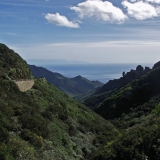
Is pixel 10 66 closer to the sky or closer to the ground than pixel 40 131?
closer to the sky

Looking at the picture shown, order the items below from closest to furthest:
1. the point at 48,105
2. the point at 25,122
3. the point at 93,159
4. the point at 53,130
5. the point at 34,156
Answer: the point at 34,156 → the point at 25,122 → the point at 93,159 → the point at 53,130 → the point at 48,105

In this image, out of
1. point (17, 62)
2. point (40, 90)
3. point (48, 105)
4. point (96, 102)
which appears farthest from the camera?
point (96, 102)

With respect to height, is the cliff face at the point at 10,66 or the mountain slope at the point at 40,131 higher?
the cliff face at the point at 10,66

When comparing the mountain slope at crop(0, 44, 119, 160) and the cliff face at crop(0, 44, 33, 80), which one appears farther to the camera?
the cliff face at crop(0, 44, 33, 80)

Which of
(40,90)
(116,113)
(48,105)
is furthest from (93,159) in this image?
(116,113)

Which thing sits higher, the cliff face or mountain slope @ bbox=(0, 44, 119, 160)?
the cliff face

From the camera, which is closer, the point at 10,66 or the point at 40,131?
the point at 40,131

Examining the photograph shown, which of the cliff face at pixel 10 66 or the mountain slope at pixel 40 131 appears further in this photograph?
the cliff face at pixel 10 66

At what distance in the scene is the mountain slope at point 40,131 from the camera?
14.1 metres

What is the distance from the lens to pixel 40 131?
60.6 ft

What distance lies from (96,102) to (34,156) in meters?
93.6

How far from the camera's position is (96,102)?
107 meters

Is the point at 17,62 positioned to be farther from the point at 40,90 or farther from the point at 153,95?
the point at 153,95

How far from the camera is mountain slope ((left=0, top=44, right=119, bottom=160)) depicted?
46.2ft
